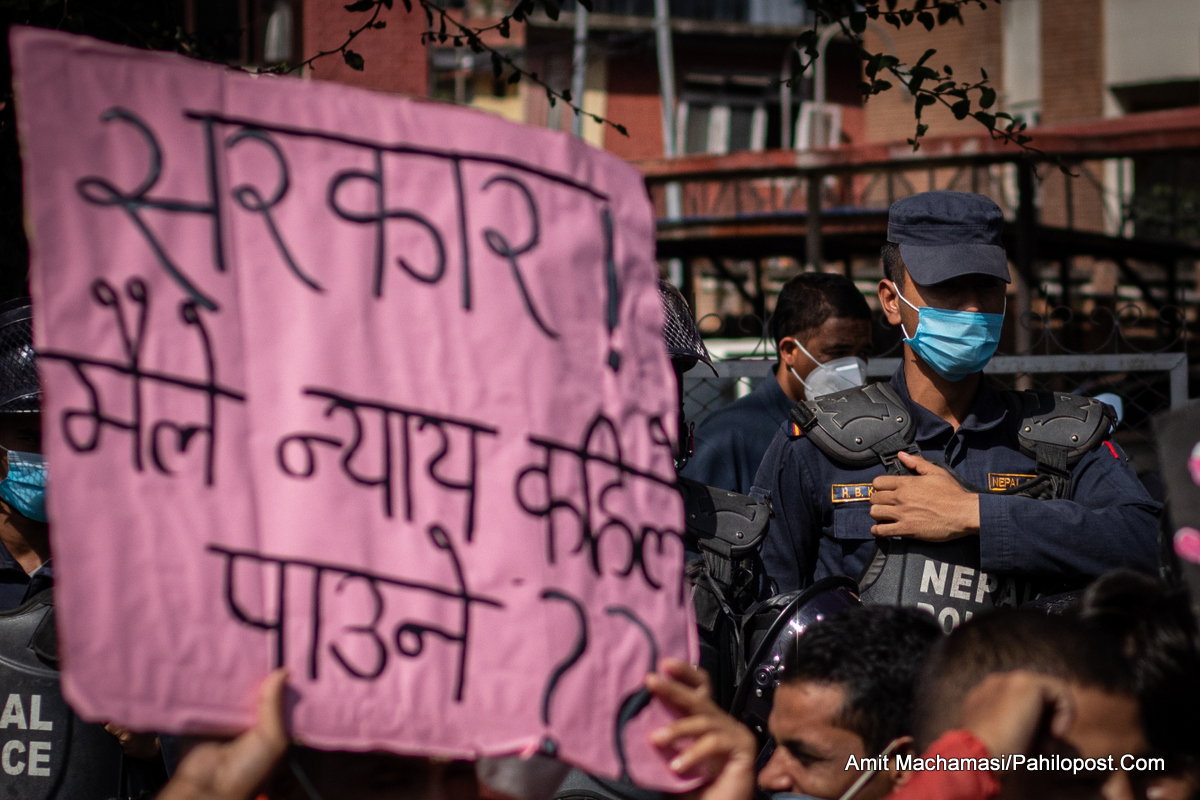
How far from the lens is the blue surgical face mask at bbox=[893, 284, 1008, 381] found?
2.96m

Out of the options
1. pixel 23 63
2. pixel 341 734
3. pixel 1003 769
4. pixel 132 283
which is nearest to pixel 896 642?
pixel 1003 769

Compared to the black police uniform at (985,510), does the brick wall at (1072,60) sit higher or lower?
higher

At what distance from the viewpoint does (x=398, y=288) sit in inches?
72.0

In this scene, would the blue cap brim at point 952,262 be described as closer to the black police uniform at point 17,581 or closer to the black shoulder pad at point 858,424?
the black shoulder pad at point 858,424

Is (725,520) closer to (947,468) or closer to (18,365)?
(947,468)

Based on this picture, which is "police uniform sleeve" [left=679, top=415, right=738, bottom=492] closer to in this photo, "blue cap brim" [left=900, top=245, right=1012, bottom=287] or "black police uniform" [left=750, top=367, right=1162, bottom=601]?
"black police uniform" [left=750, top=367, right=1162, bottom=601]

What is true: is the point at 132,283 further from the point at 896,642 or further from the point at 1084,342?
the point at 1084,342

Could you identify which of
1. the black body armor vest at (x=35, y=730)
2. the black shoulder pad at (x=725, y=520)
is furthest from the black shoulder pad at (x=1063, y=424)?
the black body armor vest at (x=35, y=730)

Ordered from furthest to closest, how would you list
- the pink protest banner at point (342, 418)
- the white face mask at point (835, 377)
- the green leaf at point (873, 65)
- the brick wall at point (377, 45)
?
the brick wall at point (377, 45) → the white face mask at point (835, 377) → the green leaf at point (873, 65) → the pink protest banner at point (342, 418)

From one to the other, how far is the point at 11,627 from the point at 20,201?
7.91 ft

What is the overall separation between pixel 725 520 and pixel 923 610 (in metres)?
0.49

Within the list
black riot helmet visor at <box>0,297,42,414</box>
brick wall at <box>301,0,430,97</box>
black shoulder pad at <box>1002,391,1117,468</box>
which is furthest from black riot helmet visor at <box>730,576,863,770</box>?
brick wall at <box>301,0,430,97</box>

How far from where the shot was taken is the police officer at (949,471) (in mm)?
2689

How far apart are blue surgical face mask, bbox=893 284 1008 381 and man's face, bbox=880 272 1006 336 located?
0.02 meters
